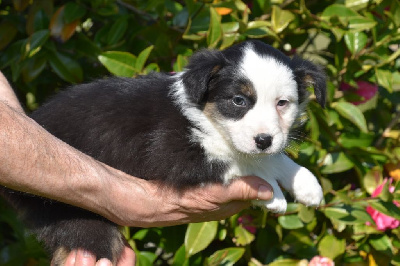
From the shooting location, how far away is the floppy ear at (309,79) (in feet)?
10.1

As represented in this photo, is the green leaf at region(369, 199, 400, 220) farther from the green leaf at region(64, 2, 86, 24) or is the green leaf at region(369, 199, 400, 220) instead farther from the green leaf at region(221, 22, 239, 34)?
the green leaf at region(64, 2, 86, 24)

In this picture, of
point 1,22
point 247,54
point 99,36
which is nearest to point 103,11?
point 99,36

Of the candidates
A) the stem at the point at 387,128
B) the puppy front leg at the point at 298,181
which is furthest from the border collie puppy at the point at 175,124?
the stem at the point at 387,128

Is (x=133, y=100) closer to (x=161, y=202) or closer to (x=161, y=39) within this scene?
(x=161, y=202)

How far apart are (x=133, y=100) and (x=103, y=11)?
89 centimetres

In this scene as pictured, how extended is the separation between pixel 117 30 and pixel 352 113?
4.33ft

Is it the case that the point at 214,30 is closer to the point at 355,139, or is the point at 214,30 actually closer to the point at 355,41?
the point at 355,41

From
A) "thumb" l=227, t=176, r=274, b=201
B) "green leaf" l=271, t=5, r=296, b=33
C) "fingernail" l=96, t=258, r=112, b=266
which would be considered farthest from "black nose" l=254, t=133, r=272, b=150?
"green leaf" l=271, t=5, r=296, b=33

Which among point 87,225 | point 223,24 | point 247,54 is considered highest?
point 247,54

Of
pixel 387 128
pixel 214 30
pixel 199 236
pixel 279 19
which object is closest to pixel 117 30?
pixel 214 30

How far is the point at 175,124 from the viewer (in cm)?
299

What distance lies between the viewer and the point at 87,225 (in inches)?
116

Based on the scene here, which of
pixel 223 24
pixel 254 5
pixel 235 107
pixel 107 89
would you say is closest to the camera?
pixel 235 107

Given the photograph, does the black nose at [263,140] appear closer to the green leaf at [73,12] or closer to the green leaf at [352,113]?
the green leaf at [352,113]
